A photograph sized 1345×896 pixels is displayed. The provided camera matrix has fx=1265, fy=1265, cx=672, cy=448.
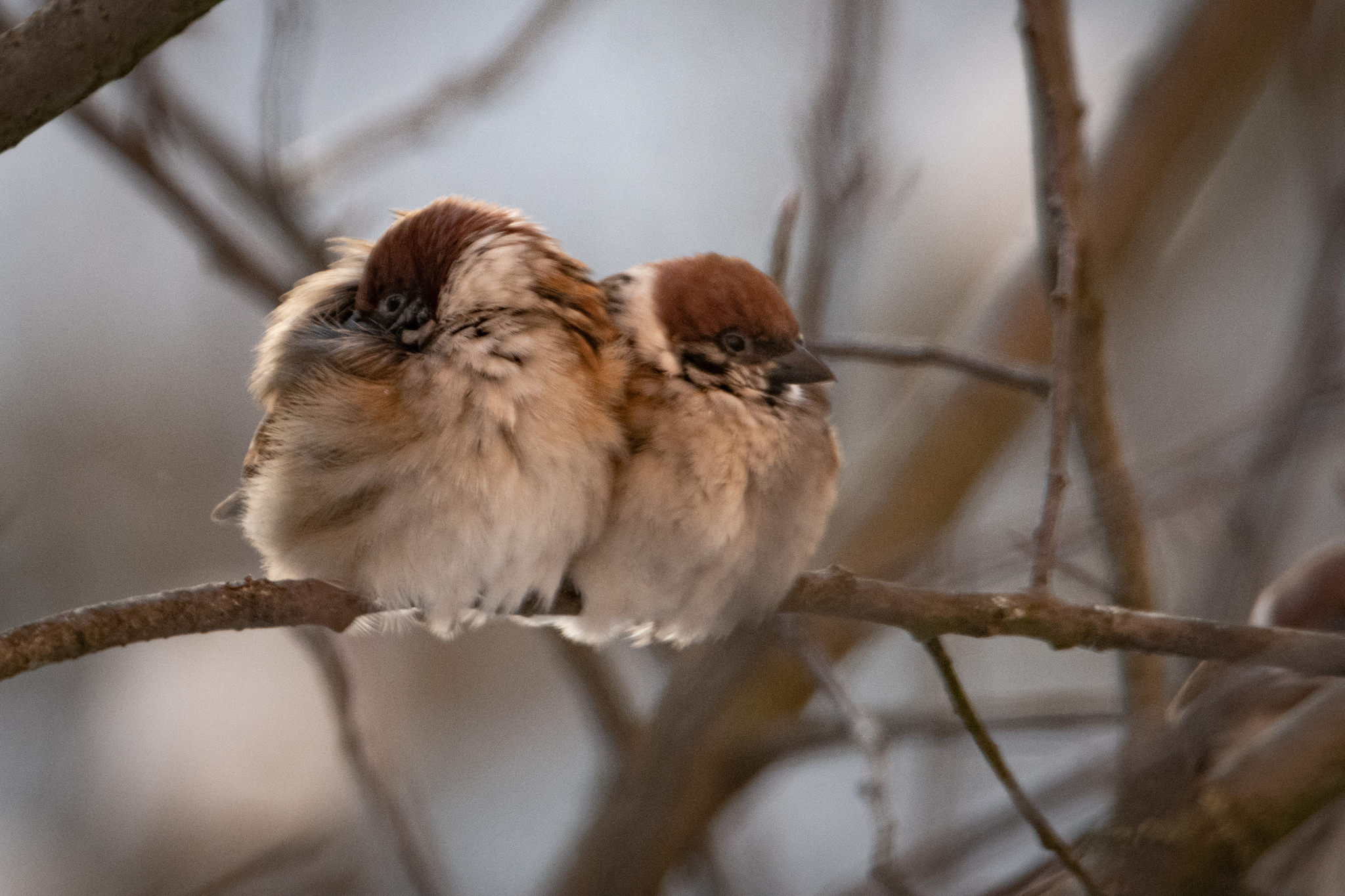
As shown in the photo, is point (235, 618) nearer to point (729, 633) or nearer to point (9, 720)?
point (729, 633)

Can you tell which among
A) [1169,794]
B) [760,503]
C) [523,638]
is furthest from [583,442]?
[523,638]

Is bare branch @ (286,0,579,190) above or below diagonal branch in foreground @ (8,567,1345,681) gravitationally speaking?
above

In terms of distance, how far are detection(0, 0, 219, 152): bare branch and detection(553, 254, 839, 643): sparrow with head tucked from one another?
43.9 inches

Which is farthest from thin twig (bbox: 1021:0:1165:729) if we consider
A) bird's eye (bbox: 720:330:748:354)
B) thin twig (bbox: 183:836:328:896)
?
thin twig (bbox: 183:836:328:896)

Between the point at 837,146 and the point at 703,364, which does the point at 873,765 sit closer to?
the point at 703,364

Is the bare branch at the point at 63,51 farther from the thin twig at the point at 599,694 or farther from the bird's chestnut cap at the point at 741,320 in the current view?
the thin twig at the point at 599,694

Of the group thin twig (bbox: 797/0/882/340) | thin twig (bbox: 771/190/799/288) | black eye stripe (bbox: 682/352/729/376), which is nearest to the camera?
black eye stripe (bbox: 682/352/729/376)

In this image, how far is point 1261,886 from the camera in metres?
1.97

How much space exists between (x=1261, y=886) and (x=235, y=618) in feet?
5.30

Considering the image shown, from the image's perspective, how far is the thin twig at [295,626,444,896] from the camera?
241 cm

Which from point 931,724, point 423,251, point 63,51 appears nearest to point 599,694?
point 931,724

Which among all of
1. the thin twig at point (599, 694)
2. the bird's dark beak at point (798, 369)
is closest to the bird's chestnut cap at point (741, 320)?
the bird's dark beak at point (798, 369)

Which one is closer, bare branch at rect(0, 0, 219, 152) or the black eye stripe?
bare branch at rect(0, 0, 219, 152)

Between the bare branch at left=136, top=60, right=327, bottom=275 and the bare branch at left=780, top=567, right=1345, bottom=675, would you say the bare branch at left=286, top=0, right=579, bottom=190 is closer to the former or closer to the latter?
the bare branch at left=136, top=60, right=327, bottom=275
